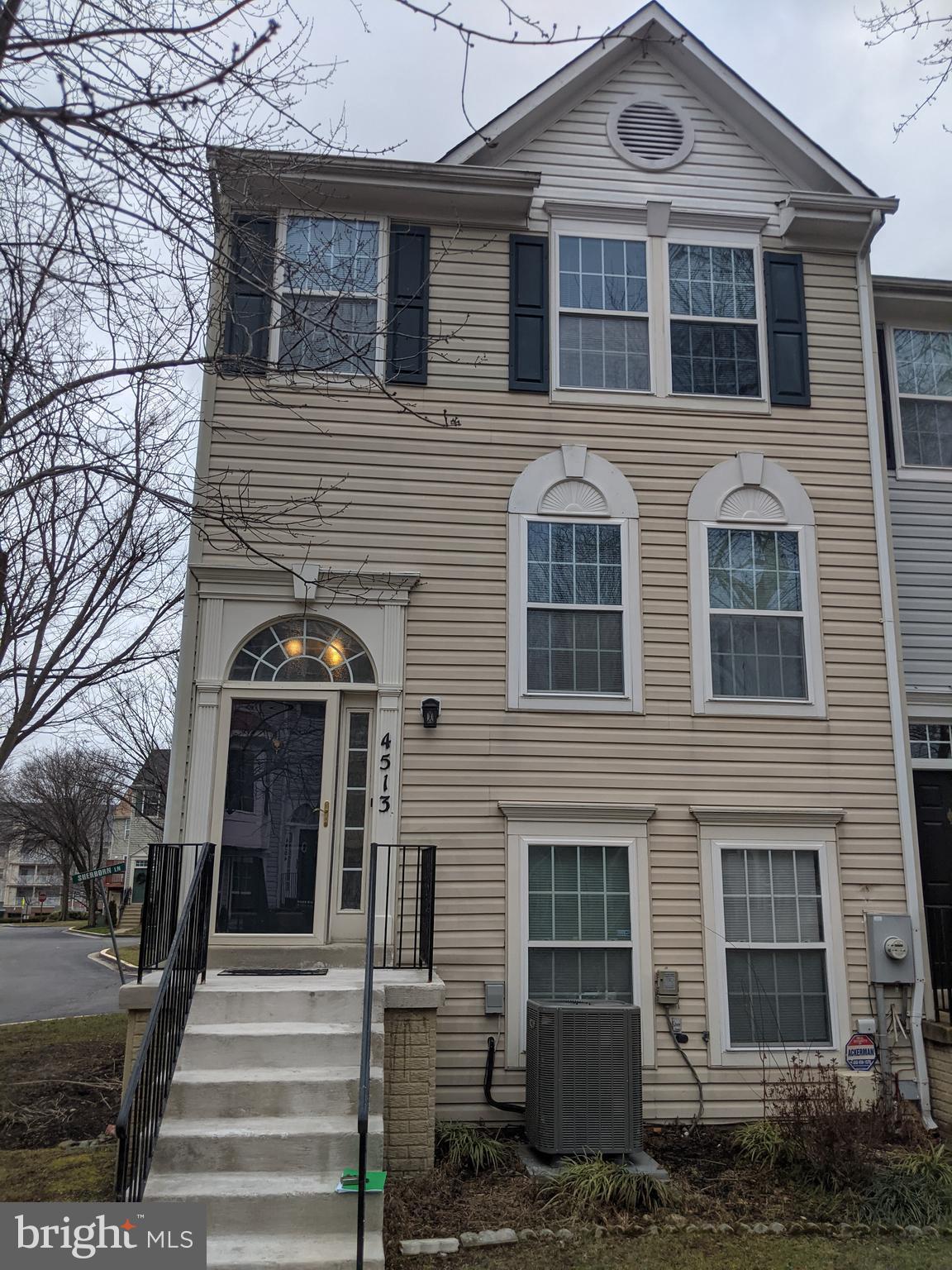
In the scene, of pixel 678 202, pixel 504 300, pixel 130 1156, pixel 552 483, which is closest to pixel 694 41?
pixel 678 202

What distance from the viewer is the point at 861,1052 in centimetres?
757

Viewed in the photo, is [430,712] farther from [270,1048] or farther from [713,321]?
[713,321]

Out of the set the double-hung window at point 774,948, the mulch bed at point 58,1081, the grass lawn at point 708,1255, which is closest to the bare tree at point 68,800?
the mulch bed at point 58,1081

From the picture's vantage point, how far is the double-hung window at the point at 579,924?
7.49 meters

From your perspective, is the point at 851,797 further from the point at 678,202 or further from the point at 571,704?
the point at 678,202

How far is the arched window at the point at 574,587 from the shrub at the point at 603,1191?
10.6ft

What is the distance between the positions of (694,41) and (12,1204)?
981cm

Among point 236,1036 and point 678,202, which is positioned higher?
point 678,202

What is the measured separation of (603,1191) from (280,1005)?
2.16m

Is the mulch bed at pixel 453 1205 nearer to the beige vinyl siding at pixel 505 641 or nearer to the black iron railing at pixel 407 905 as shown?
the beige vinyl siding at pixel 505 641

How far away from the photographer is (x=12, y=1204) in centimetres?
507

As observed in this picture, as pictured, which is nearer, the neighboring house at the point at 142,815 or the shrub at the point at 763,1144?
the shrub at the point at 763,1144

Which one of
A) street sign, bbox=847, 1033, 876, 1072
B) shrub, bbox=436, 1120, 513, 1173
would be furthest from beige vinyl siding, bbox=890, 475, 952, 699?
shrub, bbox=436, 1120, 513, 1173

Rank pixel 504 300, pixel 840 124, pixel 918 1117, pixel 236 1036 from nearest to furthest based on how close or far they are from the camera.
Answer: pixel 236 1036, pixel 918 1117, pixel 504 300, pixel 840 124
